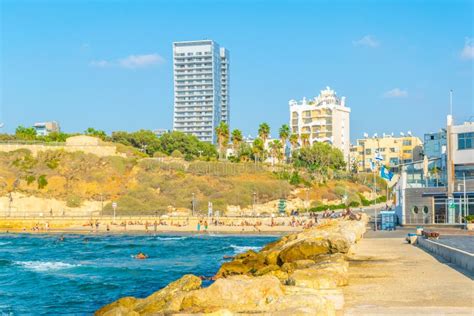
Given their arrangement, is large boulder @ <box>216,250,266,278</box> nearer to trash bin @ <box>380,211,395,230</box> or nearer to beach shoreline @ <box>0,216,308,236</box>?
trash bin @ <box>380,211,395,230</box>

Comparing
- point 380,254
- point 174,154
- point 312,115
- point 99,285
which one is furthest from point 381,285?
point 312,115

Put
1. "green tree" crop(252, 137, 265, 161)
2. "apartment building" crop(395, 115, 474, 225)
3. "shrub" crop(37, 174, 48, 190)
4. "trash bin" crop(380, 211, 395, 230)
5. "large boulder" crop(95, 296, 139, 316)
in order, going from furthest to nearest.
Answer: "green tree" crop(252, 137, 265, 161)
"shrub" crop(37, 174, 48, 190)
"trash bin" crop(380, 211, 395, 230)
"apartment building" crop(395, 115, 474, 225)
"large boulder" crop(95, 296, 139, 316)

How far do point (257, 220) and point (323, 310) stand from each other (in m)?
77.1

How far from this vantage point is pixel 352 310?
15.1m

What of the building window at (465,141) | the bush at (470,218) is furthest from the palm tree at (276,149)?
the bush at (470,218)

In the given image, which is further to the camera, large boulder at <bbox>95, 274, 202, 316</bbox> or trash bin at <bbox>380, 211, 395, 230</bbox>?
trash bin at <bbox>380, 211, 395, 230</bbox>

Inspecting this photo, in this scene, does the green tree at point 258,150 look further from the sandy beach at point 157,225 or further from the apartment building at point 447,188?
the apartment building at point 447,188

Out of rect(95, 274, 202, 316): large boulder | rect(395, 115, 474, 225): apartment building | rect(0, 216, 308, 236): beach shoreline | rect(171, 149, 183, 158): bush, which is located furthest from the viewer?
rect(171, 149, 183, 158): bush

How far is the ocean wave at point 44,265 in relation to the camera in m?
42.9

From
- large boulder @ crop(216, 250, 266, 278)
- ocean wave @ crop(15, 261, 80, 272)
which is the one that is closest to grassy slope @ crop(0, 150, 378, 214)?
ocean wave @ crop(15, 261, 80, 272)

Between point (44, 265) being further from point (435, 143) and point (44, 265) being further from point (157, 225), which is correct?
point (157, 225)

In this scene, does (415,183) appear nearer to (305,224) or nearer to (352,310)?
(305,224)

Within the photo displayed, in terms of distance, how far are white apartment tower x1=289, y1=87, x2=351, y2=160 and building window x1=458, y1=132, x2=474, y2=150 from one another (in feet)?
354

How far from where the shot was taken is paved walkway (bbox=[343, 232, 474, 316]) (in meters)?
15.2
